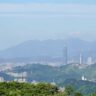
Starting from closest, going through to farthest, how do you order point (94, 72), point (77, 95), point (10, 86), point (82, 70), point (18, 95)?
point (18, 95)
point (77, 95)
point (10, 86)
point (94, 72)
point (82, 70)

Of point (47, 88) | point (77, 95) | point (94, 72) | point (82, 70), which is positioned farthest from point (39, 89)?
point (82, 70)

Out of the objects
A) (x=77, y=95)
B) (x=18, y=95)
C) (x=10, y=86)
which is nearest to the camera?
(x=18, y=95)

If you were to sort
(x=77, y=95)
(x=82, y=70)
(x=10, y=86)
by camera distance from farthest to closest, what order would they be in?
(x=82, y=70), (x=10, y=86), (x=77, y=95)

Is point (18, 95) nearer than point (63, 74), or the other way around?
point (18, 95)

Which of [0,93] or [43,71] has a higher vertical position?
[43,71]

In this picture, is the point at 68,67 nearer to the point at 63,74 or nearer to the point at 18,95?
the point at 63,74

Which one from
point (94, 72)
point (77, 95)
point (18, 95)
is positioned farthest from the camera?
point (94, 72)

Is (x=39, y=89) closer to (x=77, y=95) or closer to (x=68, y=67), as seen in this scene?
(x=77, y=95)

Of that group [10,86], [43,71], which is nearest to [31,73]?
[43,71]

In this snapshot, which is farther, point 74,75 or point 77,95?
point 74,75
